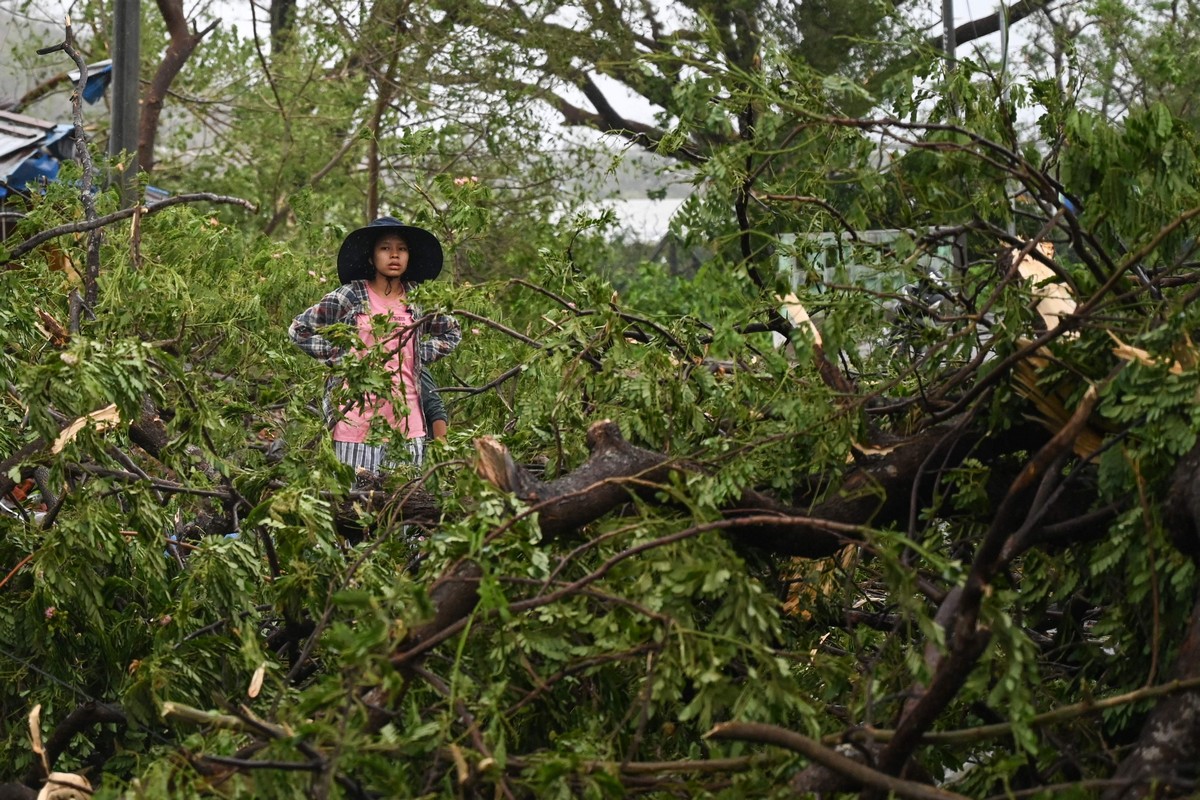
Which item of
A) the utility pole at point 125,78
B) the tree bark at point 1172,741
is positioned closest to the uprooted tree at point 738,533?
the tree bark at point 1172,741

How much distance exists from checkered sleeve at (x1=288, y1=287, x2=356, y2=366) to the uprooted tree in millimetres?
770

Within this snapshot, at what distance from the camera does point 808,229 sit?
3.59 m

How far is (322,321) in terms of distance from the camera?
495 cm

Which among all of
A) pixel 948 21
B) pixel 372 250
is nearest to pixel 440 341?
pixel 372 250

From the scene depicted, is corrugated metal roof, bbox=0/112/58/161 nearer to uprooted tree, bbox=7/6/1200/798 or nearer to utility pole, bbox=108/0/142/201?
utility pole, bbox=108/0/142/201

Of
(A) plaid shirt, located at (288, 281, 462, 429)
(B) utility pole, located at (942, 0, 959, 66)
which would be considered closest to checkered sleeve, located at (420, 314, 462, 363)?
(A) plaid shirt, located at (288, 281, 462, 429)

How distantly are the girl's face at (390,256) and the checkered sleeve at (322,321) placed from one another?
19cm

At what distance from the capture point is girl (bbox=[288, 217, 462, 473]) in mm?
4699

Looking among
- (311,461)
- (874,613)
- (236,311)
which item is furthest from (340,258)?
(874,613)

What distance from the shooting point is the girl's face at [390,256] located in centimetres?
520

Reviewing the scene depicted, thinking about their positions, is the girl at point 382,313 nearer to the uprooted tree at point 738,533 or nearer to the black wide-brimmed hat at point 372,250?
the black wide-brimmed hat at point 372,250

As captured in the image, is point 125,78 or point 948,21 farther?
point 948,21

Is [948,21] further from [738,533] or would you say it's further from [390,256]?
[738,533]

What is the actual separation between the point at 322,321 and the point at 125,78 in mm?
4336
